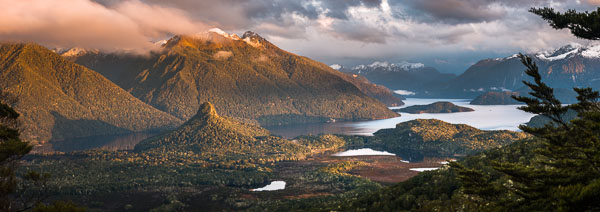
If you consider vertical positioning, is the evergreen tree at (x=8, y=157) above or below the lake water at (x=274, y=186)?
above

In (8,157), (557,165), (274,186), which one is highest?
(557,165)

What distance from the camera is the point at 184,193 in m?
108

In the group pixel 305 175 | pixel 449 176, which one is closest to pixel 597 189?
pixel 449 176

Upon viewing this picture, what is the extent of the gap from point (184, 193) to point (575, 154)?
9639cm

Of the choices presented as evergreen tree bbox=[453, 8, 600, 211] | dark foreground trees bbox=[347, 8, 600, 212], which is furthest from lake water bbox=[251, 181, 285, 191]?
evergreen tree bbox=[453, 8, 600, 211]

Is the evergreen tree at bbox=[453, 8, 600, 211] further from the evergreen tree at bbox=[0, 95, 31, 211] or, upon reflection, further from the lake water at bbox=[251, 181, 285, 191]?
the lake water at bbox=[251, 181, 285, 191]

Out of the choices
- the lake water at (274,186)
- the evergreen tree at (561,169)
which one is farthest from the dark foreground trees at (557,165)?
the lake water at (274,186)

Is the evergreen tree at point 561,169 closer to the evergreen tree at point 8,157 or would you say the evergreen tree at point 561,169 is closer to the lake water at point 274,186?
the evergreen tree at point 8,157

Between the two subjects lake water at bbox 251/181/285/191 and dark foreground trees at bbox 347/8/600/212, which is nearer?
dark foreground trees at bbox 347/8/600/212

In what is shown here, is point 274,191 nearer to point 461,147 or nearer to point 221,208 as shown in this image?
point 221,208

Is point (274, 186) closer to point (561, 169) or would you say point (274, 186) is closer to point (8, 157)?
point (8, 157)

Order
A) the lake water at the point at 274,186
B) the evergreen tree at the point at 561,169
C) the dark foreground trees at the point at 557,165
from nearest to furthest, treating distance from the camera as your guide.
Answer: the evergreen tree at the point at 561,169
the dark foreground trees at the point at 557,165
the lake water at the point at 274,186

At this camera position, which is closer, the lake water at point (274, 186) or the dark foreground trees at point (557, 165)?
the dark foreground trees at point (557, 165)

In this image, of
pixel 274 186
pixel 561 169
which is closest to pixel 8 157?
pixel 561 169
